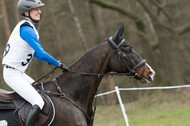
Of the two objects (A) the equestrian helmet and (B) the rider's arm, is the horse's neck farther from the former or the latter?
(A) the equestrian helmet

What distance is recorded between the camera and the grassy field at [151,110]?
37.5 feet

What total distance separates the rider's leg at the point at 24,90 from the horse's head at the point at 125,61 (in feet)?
4.15

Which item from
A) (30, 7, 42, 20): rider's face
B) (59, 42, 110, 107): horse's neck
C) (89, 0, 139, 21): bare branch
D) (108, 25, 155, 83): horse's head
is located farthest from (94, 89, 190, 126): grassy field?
(30, 7, 42, 20): rider's face

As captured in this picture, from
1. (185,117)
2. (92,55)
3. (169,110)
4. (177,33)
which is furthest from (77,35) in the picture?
(92,55)

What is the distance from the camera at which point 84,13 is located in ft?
70.4

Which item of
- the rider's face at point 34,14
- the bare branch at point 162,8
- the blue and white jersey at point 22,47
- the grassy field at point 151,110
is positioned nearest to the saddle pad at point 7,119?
the blue and white jersey at point 22,47

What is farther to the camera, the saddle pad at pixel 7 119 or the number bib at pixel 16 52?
the number bib at pixel 16 52

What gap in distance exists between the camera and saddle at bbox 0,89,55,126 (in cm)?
439

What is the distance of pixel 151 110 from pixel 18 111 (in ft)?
32.0

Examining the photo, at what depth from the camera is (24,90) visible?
445 centimetres

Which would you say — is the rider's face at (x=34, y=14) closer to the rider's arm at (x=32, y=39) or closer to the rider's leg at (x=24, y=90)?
the rider's arm at (x=32, y=39)

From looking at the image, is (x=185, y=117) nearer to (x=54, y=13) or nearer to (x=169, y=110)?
(x=169, y=110)

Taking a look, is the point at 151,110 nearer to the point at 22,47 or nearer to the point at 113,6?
the point at 113,6

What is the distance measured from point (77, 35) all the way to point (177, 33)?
903 centimetres
